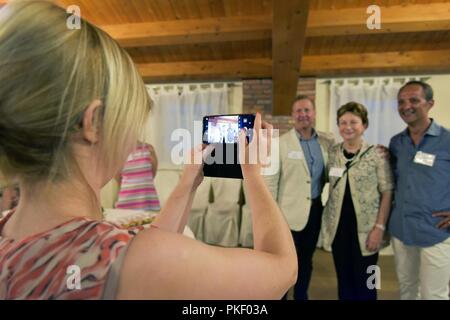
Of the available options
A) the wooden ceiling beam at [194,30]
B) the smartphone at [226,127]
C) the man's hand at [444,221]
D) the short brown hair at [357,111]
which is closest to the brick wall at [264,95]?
the wooden ceiling beam at [194,30]

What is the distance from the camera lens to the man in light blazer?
1.94 m

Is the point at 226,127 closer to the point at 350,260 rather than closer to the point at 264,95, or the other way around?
the point at 350,260

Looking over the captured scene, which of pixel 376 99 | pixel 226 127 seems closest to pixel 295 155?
pixel 226 127

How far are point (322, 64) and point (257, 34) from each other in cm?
134

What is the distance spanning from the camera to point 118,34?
2.49 m

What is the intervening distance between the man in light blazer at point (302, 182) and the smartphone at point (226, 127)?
124 cm

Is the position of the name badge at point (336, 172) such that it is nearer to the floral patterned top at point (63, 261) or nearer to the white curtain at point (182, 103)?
the floral patterned top at point (63, 261)

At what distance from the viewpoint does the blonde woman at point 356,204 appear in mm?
1766

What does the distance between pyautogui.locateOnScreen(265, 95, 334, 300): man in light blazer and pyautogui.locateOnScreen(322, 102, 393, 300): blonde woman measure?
0.40 feet

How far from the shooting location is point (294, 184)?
1955mm
